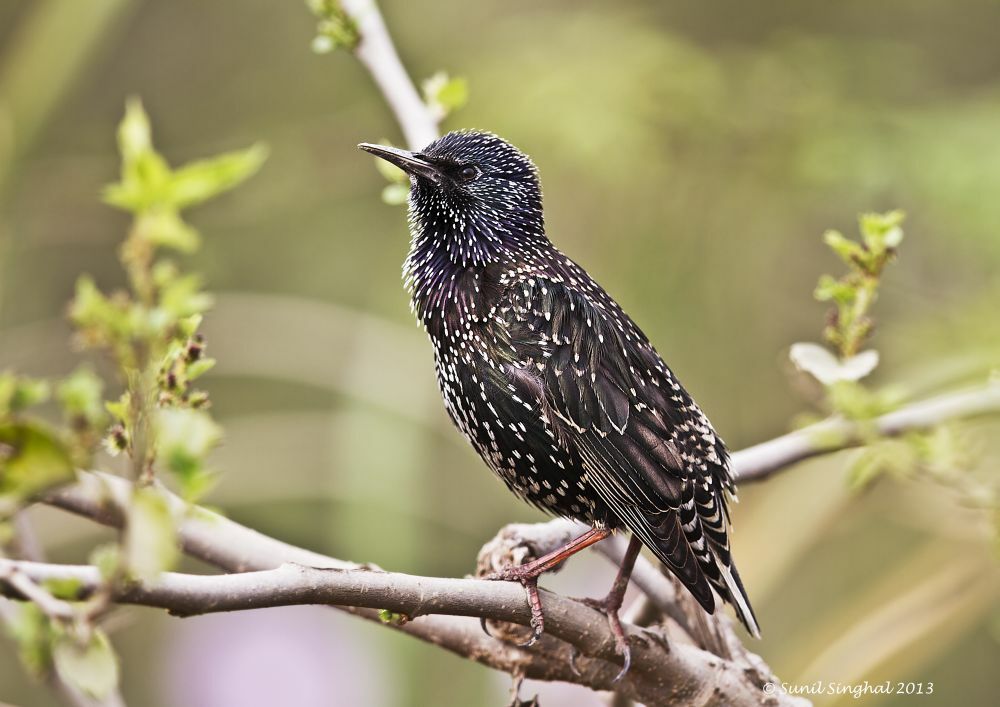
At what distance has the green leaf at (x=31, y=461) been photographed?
125 cm

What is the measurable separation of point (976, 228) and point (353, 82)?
3.67m

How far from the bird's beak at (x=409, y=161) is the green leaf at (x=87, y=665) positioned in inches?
73.4

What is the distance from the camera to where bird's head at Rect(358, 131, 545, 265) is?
3381mm

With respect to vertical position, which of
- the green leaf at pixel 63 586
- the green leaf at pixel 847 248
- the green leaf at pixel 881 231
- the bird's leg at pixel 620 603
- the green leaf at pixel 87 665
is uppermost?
the green leaf at pixel 881 231

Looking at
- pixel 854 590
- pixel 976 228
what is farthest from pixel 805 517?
pixel 854 590

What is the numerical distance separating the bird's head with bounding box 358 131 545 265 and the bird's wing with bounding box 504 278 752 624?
296mm

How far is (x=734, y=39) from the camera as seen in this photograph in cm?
659

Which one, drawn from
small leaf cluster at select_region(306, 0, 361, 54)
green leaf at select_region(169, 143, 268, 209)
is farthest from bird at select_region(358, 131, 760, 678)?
green leaf at select_region(169, 143, 268, 209)

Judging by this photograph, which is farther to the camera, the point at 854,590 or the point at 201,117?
the point at 201,117

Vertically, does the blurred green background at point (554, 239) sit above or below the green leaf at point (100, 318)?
above

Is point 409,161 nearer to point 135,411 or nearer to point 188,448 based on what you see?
point 135,411

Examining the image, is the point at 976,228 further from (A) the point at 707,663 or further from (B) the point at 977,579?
(A) the point at 707,663

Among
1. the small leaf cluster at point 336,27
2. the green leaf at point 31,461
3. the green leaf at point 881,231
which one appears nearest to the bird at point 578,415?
the small leaf cluster at point 336,27

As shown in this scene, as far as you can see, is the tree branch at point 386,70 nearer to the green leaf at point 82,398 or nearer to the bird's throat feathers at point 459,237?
the bird's throat feathers at point 459,237
